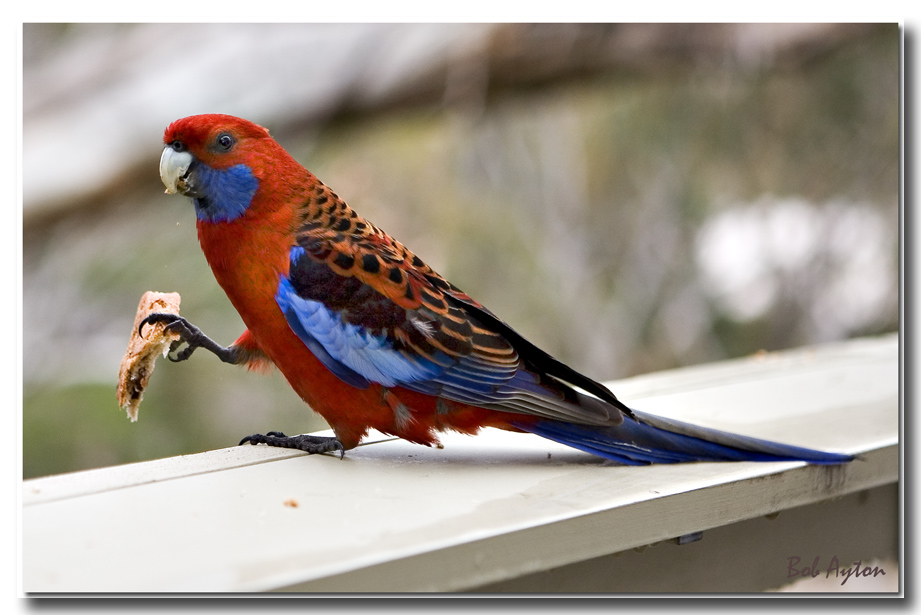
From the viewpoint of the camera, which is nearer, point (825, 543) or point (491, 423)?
point (491, 423)

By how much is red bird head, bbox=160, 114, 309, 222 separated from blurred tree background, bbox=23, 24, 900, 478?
632mm

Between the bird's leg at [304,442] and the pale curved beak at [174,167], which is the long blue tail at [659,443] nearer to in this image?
the bird's leg at [304,442]

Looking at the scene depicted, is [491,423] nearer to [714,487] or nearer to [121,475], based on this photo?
[714,487]

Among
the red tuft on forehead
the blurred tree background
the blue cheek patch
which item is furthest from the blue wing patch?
the blurred tree background

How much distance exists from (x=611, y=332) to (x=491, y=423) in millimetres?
2815

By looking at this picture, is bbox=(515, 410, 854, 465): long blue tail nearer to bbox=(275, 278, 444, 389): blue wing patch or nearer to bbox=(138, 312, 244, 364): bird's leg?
bbox=(275, 278, 444, 389): blue wing patch

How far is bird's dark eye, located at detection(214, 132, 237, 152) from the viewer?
4.40 feet

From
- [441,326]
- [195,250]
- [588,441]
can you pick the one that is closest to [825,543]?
[588,441]

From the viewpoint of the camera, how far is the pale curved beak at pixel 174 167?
132 centimetres

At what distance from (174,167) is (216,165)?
63 mm

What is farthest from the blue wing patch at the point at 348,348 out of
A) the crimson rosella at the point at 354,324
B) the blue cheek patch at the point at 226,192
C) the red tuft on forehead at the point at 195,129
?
the red tuft on forehead at the point at 195,129

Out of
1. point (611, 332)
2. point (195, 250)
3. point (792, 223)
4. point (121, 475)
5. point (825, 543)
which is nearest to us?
point (121, 475)

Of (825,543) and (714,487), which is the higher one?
(714,487)

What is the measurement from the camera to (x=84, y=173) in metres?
2.59
